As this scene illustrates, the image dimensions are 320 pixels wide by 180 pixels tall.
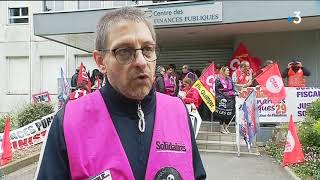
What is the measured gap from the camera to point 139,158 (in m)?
1.95

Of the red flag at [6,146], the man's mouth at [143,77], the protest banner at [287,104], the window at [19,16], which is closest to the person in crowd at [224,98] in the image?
the protest banner at [287,104]

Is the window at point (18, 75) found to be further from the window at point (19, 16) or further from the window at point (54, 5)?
the window at point (54, 5)

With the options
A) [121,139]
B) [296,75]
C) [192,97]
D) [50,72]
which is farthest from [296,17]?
[50,72]

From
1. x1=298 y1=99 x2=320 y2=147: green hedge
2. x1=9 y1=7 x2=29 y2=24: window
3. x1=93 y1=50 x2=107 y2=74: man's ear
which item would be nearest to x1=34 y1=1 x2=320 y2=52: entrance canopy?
x1=298 y1=99 x2=320 y2=147: green hedge

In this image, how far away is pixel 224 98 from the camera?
471 inches

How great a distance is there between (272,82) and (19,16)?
17329 millimetres

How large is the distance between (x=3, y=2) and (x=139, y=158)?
2500 centimetres

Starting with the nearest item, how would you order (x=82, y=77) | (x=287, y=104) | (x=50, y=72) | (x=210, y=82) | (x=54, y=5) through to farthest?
1. (x=210, y=82)
2. (x=287, y=104)
3. (x=82, y=77)
4. (x=50, y=72)
5. (x=54, y=5)

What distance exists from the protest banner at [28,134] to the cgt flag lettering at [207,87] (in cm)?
383

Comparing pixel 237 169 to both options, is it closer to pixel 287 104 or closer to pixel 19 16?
pixel 287 104

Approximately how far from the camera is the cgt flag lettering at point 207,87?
1154cm

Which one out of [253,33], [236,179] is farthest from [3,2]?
[236,179]

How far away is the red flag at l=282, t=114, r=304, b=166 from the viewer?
9.05 metres

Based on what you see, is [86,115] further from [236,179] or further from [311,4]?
→ [311,4]
